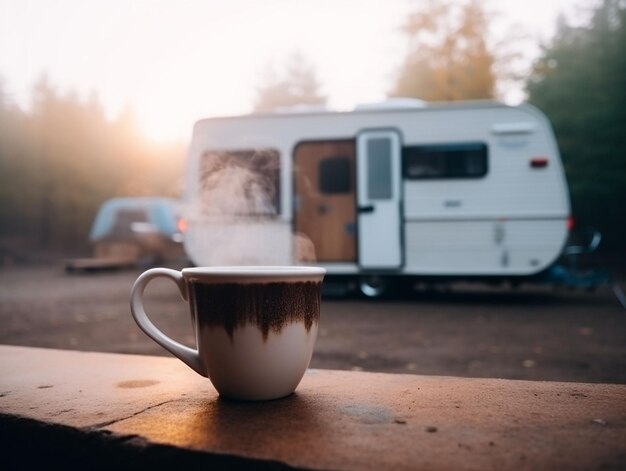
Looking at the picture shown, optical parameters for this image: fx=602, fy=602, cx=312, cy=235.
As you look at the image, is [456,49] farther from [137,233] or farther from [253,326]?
[253,326]

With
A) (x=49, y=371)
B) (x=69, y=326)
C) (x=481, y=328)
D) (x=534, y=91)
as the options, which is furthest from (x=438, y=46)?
(x=49, y=371)

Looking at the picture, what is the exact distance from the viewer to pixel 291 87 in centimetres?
2798

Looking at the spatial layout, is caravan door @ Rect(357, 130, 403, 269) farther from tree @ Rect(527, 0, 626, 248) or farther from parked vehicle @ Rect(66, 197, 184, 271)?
tree @ Rect(527, 0, 626, 248)

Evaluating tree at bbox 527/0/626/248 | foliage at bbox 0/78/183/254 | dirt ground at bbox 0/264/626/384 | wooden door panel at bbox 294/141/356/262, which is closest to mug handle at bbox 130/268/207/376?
dirt ground at bbox 0/264/626/384

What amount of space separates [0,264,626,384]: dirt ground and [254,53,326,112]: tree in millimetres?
18768

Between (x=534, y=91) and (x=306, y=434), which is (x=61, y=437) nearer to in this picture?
(x=306, y=434)

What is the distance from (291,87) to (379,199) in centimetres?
2072

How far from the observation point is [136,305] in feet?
3.91

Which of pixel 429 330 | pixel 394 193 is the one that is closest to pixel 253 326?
pixel 429 330

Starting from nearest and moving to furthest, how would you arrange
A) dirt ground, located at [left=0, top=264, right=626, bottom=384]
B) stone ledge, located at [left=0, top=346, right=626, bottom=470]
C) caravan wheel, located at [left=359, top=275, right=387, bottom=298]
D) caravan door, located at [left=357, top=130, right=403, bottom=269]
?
stone ledge, located at [left=0, top=346, right=626, bottom=470], dirt ground, located at [left=0, top=264, right=626, bottom=384], caravan door, located at [left=357, top=130, right=403, bottom=269], caravan wheel, located at [left=359, top=275, right=387, bottom=298]

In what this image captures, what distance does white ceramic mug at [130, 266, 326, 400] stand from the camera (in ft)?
3.52

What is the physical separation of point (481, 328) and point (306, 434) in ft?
17.7

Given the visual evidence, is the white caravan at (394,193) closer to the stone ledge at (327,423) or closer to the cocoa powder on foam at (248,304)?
the stone ledge at (327,423)

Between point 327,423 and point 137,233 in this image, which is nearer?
point 327,423
